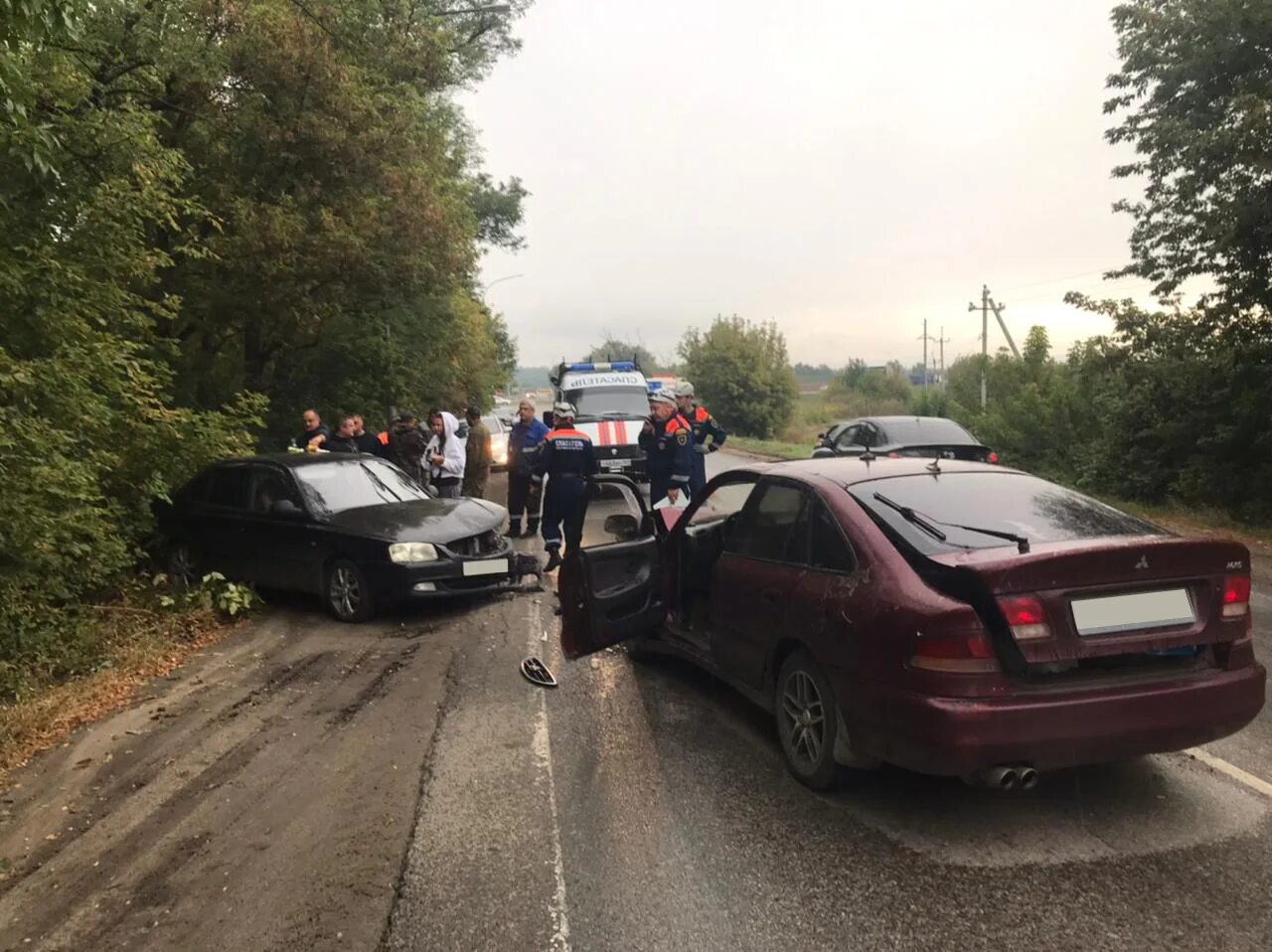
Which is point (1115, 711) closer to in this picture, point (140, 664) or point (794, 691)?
point (794, 691)

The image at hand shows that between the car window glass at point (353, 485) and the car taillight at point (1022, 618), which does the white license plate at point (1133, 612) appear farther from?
the car window glass at point (353, 485)

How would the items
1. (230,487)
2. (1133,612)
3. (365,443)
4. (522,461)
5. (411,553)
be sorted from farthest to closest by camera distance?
1. (365,443)
2. (522,461)
3. (230,487)
4. (411,553)
5. (1133,612)

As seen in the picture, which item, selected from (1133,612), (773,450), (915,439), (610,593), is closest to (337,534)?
(610,593)

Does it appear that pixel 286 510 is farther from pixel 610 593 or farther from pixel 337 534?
pixel 610 593

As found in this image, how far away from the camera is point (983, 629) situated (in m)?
3.51

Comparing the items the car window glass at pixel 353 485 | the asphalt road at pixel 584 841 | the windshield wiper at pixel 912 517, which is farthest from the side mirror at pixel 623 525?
the car window glass at pixel 353 485

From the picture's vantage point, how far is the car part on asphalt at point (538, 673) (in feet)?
19.9

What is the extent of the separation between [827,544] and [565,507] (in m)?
5.20

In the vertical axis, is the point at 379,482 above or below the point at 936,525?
below

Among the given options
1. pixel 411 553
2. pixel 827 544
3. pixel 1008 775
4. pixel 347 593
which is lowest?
pixel 347 593

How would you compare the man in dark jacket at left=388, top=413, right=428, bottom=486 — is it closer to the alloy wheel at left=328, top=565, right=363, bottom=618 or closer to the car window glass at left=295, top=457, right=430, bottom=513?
the car window glass at left=295, top=457, right=430, bottom=513

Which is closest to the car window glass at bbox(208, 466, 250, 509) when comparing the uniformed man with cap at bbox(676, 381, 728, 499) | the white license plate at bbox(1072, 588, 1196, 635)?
the uniformed man with cap at bbox(676, 381, 728, 499)

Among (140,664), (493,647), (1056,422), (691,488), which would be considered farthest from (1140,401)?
(140,664)

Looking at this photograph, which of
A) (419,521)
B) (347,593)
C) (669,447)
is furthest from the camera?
(669,447)
